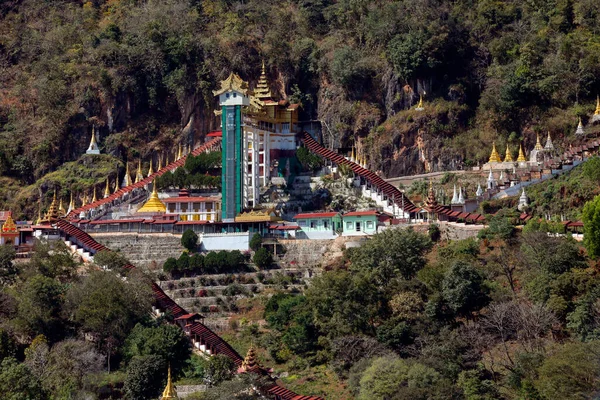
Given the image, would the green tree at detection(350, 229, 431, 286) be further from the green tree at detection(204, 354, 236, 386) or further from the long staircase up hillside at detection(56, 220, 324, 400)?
the green tree at detection(204, 354, 236, 386)

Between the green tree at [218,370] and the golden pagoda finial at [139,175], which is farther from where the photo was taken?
the golden pagoda finial at [139,175]

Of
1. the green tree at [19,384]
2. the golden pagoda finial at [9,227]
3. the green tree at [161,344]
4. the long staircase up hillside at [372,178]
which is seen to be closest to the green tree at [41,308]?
the green tree at [161,344]

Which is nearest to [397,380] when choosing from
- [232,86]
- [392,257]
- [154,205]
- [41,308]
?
[392,257]

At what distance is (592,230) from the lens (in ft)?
195

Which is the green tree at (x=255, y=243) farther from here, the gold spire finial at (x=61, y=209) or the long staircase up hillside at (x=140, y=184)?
the gold spire finial at (x=61, y=209)

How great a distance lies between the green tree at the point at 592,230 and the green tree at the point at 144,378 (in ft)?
62.2

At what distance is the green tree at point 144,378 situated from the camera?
2335 inches

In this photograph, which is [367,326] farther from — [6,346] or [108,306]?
[6,346]

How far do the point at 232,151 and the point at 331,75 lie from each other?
43.9 ft

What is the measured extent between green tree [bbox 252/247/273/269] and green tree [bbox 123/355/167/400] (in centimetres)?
1064

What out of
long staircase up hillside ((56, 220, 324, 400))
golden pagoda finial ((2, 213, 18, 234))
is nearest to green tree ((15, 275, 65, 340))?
long staircase up hillside ((56, 220, 324, 400))

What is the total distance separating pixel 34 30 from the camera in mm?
99312

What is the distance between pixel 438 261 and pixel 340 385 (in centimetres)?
1004

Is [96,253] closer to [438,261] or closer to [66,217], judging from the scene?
[66,217]
